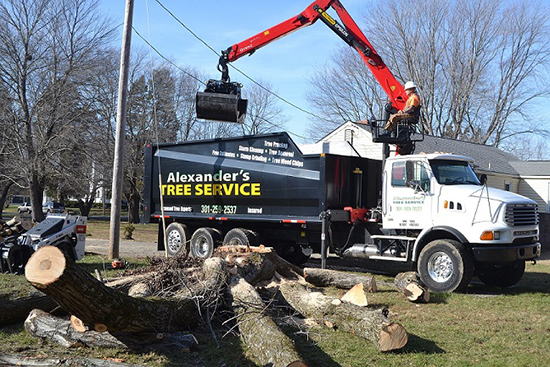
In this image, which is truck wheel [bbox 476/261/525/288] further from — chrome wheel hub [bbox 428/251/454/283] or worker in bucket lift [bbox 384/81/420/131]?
worker in bucket lift [bbox 384/81/420/131]

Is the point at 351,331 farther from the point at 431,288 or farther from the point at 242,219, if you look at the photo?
the point at 242,219

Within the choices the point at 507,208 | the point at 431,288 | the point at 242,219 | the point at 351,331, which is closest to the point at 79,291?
the point at 351,331

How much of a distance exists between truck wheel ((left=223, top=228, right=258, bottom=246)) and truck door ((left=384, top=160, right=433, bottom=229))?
3.33 meters

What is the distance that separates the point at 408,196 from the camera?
11.4 meters

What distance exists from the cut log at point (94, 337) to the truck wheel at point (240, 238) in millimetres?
6706

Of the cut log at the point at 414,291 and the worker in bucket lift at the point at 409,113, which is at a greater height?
the worker in bucket lift at the point at 409,113

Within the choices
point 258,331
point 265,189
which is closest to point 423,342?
point 258,331

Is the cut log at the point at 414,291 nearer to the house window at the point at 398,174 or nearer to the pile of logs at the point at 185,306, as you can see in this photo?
the pile of logs at the point at 185,306

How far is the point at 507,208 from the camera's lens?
10242 mm

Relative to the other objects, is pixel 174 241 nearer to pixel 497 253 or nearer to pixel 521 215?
pixel 497 253

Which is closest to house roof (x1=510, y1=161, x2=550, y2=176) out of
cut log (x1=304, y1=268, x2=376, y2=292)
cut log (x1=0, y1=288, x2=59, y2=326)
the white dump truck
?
the white dump truck

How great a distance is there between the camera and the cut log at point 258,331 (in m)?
5.47

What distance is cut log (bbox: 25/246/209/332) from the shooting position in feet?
16.0

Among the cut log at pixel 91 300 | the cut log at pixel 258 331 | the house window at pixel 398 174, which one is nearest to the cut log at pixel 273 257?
the cut log at pixel 258 331
